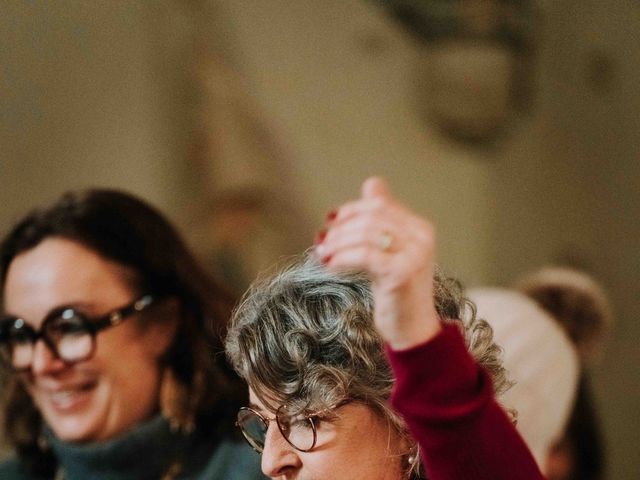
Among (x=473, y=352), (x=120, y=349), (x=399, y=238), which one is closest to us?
(x=399, y=238)

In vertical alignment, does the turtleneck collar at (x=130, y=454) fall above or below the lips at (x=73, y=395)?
below

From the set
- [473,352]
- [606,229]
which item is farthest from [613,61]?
[473,352]

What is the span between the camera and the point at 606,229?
13.9ft

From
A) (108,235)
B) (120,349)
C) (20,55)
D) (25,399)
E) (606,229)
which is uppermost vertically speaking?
(20,55)

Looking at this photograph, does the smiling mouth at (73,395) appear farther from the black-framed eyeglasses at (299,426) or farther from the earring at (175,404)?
the black-framed eyeglasses at (299,426)

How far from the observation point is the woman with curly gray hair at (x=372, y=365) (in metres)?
0.91

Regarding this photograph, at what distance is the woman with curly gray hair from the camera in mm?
914

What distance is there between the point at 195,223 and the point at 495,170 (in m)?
1.54

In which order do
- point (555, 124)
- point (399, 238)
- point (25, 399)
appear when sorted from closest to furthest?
1. point (399, 238)
2. point (25, 399)
3. point (555, 124)

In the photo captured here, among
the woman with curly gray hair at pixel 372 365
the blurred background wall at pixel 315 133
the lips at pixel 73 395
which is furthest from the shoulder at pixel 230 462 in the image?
the blurred background wall at pixel 315 133

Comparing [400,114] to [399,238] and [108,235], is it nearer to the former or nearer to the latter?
[108,235]

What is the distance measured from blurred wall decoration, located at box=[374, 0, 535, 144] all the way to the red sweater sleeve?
A: 3614mm

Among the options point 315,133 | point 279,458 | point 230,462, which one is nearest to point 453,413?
point 279,458

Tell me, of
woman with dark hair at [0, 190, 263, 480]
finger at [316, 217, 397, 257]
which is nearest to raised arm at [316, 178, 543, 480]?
finger at [316, 217, 397, 257]
